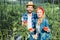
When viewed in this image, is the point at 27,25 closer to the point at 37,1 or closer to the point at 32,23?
the point at 32,23

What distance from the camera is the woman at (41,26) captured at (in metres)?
5.21

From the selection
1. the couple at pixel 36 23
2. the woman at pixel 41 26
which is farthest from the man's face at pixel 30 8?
the woman at pixel 41 26

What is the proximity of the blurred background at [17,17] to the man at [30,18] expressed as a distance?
0.08m

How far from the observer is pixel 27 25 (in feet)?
17.3

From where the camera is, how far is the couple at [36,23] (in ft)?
17.1

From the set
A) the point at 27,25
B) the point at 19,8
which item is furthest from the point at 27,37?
the point at 19,8

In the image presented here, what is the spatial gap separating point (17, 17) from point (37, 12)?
40cm

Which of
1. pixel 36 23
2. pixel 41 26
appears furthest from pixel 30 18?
pixel 41 26

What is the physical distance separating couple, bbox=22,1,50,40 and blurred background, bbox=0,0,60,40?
3.1 inches

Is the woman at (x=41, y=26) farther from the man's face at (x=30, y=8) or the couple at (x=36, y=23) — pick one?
the man's face at (x=30, y=8)

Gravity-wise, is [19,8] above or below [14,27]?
above

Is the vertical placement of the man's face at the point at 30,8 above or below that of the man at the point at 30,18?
above

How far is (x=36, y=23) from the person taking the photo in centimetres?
526

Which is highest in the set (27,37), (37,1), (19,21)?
(37,1)
